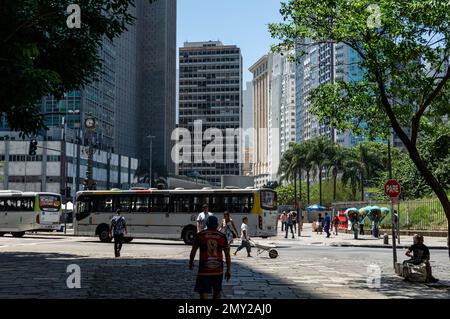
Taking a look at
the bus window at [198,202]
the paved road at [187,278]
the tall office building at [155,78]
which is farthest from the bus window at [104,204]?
the tall office building at [155,78]

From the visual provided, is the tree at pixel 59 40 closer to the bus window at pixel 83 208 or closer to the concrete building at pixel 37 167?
the bus window at pixel 83 208

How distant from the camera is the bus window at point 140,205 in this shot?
3303 cm

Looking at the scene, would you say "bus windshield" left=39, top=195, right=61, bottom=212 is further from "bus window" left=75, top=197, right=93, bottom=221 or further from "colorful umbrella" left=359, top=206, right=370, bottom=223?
"colorful umbrella" left=359, top=206, right=370, bottom=223

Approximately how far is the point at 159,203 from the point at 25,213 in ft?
43.1

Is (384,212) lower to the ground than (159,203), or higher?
lower

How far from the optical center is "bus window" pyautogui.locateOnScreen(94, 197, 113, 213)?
34000 millimetres

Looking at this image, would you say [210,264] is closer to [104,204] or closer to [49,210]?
[104,204]

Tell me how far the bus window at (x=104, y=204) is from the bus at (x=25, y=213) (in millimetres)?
8658

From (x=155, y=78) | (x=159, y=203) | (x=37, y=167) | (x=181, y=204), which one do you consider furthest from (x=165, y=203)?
(x=155, y=78)

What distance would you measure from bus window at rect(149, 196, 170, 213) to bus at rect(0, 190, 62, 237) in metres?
12.0

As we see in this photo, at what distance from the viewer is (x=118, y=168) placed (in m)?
125

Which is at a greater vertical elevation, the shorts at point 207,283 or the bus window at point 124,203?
the bus window at point 124,203

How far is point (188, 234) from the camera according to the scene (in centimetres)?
3162

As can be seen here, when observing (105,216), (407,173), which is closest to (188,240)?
(105,216)
